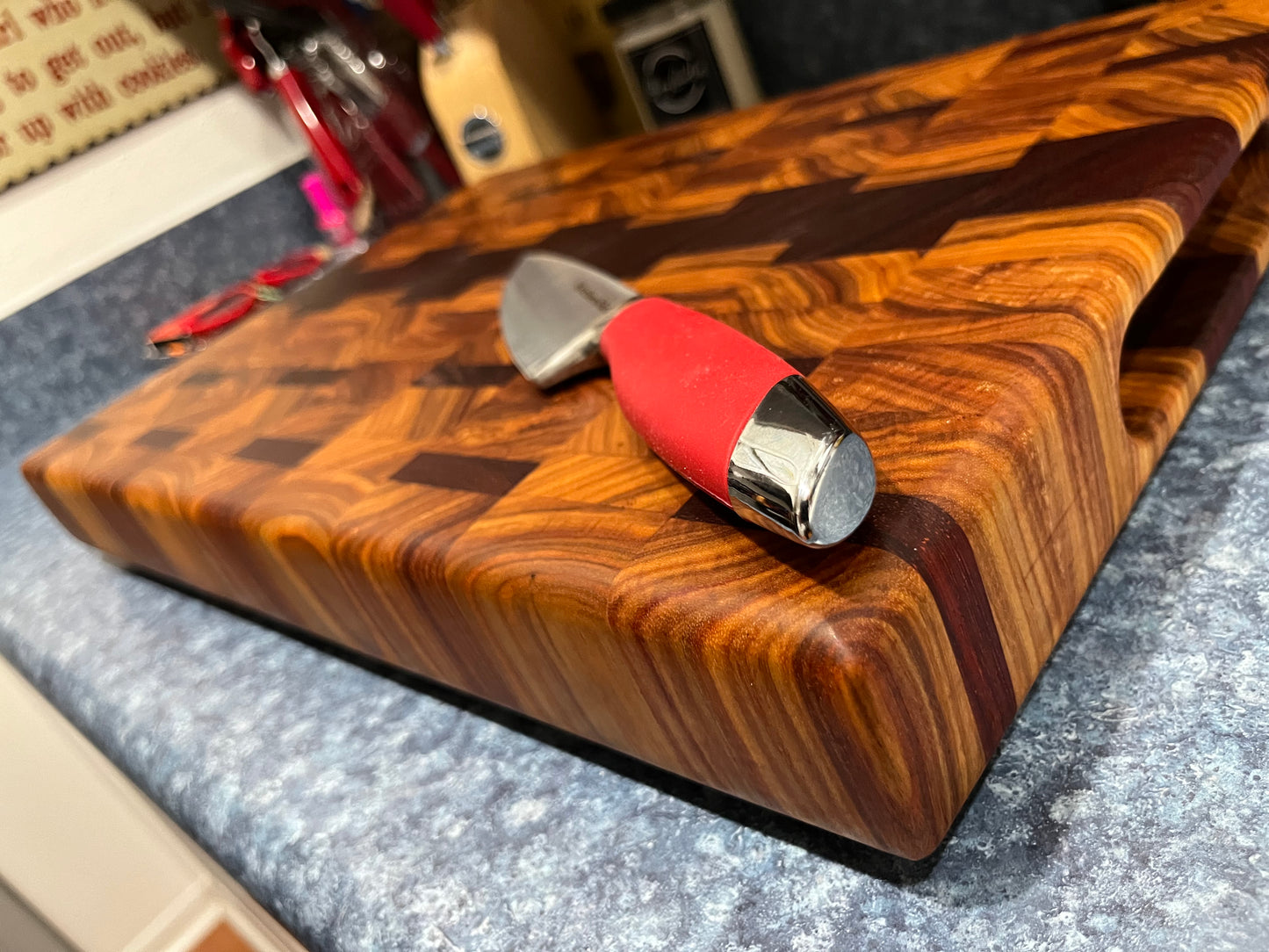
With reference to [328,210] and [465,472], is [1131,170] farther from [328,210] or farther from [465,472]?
[328,210]

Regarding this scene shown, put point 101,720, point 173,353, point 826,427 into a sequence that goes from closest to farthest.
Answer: point 826,427
point 101,720
point 173,353

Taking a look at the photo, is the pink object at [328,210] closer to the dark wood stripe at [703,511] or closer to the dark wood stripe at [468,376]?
the dark wood stripe at [468,376]

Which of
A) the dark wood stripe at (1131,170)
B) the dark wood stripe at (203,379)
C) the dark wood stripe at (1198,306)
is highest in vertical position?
the dark wood stripe at (1131,170)

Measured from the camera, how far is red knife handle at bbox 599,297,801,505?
0.27 metres

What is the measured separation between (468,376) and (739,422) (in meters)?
0.26

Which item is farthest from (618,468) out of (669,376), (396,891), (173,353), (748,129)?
(173,353)

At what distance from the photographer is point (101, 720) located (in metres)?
0.59

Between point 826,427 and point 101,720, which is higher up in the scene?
point 826,427

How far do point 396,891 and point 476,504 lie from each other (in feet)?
0.48

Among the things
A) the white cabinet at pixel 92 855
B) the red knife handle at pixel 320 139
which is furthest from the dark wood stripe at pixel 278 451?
the red knife handle at pixel 320 139

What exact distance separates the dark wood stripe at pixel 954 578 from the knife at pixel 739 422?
13 mm

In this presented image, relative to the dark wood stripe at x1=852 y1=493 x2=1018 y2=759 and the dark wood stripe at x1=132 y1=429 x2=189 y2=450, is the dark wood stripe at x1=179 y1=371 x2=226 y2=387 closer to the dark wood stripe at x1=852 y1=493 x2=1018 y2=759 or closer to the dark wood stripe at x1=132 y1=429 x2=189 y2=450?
the dark wood stripe at x1=132 y1=429 x2=189 y2=450

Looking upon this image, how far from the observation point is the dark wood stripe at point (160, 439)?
24.4 inches

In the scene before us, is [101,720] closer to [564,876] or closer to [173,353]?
[564,876]
